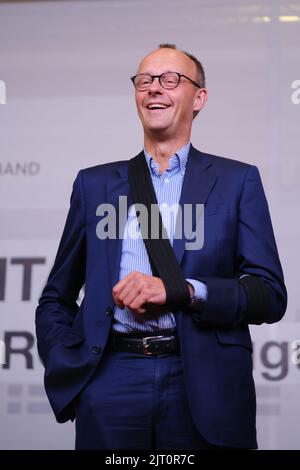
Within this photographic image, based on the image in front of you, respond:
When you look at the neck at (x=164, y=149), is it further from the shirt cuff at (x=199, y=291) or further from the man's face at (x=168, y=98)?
the shirt cuff at (x=199, y=291)

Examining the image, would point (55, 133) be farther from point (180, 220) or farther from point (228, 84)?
point (180, 220)

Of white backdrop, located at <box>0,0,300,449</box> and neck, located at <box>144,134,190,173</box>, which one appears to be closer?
neck, located at <box>144,134,190,173</box>

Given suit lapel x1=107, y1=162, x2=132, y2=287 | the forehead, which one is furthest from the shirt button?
the forehead

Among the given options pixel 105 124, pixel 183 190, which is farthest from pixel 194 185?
pixel 105 124

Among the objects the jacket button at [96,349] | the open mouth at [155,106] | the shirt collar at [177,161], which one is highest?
the open mouth at [155,106]

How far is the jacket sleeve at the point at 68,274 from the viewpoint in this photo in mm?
2084

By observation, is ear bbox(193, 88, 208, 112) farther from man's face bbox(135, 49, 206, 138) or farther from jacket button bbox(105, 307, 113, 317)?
jacket button bbox(105, 307, 113, 317)

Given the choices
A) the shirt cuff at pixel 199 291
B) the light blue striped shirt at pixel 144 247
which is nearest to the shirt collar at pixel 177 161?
the light blue striped shirt at pixel 144 247

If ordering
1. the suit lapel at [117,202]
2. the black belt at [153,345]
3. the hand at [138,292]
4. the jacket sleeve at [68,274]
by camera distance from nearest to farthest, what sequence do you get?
the hand at [138,292]
the black belt at [153,345]
the suit lapel at [117,202]
the jacket sleeve at [68,274]

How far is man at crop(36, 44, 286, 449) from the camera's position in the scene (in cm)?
185

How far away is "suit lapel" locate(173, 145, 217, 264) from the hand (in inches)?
5.9

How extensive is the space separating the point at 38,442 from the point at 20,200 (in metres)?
1.09

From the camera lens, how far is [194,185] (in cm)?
204

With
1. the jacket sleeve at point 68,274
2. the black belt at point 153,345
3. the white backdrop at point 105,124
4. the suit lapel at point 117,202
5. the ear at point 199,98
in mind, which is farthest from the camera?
the white backdrop at point 105,124
